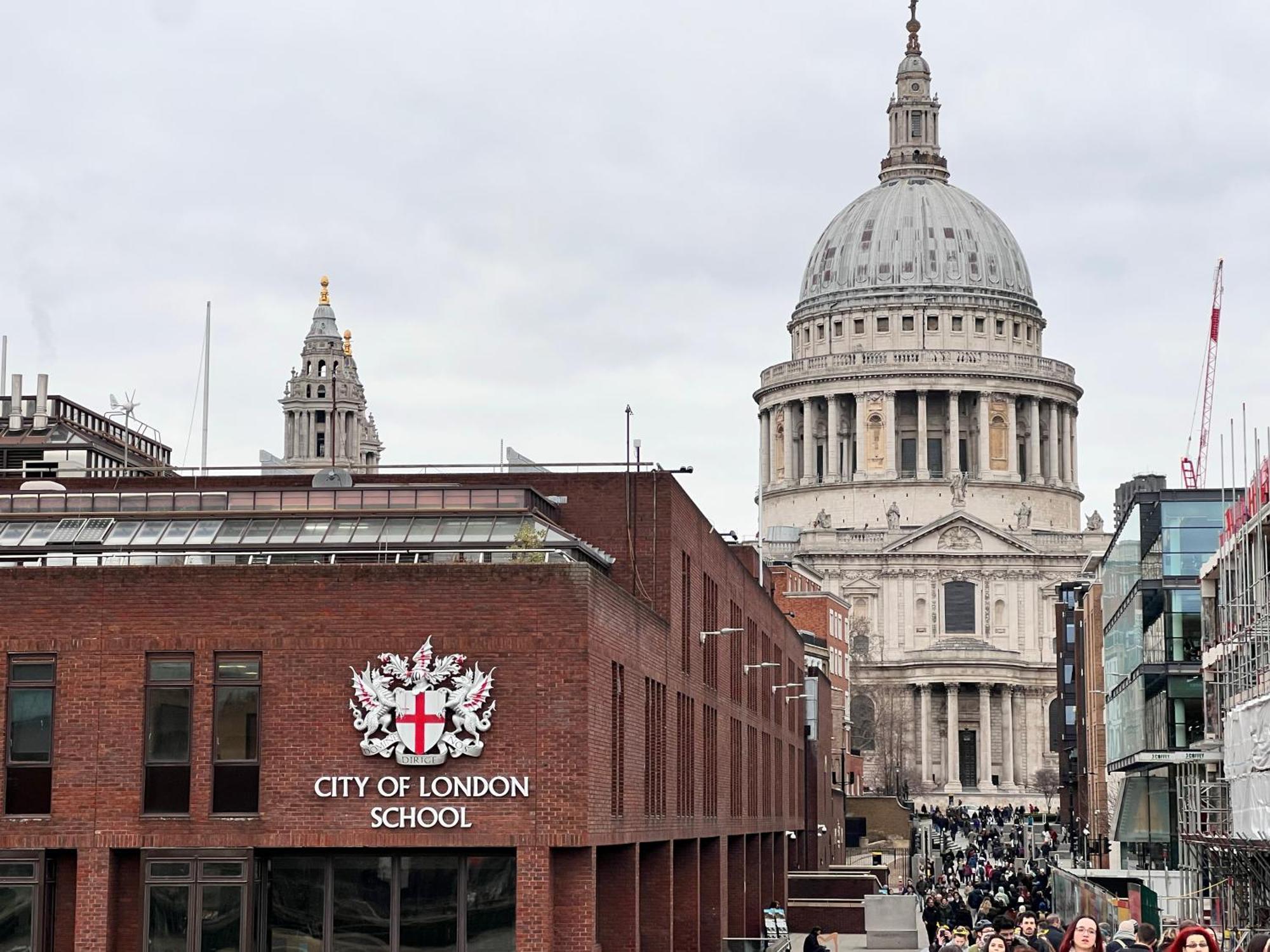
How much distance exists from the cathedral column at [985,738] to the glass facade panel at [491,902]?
6188 inches

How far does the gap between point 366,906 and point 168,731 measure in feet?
13.1

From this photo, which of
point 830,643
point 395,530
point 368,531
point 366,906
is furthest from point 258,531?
point 830,643

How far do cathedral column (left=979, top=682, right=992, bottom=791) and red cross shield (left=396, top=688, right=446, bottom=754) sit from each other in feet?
518

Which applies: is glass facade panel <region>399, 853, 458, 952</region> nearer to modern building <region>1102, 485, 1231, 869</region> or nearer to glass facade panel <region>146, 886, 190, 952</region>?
glass facade panel <region>146, 886, 190, 952</region>

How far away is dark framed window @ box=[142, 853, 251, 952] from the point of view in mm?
39250

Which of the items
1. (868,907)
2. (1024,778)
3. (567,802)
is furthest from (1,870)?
(1024,778)

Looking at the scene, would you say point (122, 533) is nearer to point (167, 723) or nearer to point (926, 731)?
point (167, 723)

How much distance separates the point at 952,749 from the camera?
194 meters

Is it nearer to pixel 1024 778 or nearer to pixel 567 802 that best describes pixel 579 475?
pixel 567 802

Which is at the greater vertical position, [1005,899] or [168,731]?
[168,731]

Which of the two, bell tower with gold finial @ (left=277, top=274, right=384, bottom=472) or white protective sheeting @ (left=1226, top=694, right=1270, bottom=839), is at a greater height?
bell tower with gold finial @ (left=277, top=274, right=384, bottom=472)

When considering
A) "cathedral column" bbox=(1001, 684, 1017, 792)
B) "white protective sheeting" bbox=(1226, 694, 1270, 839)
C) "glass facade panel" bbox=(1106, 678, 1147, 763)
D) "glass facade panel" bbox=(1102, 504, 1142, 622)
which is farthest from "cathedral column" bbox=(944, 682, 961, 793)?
"white protective sheeting" bbox=(1226, 694, 1270, 839)

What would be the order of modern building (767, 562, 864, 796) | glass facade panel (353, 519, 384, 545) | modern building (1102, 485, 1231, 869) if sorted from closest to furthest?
glass facade panel (353, 519, 384, 545)
modern building (1102, 485, 1231, 869)
modern building (767, 562, 864, 796)

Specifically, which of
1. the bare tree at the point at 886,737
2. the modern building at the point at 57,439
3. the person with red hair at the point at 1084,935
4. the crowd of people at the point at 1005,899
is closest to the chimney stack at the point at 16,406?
the modern building at the point at 57,439
